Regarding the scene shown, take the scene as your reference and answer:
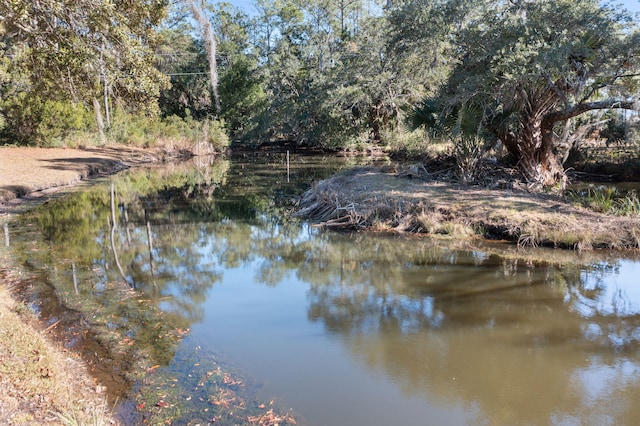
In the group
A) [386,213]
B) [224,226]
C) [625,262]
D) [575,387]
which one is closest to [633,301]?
[625,262]

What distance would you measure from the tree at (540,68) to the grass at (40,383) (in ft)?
37.0

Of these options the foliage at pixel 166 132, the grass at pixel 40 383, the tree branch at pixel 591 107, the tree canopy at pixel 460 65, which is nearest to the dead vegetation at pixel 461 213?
the tree canopy at pixel 460 65

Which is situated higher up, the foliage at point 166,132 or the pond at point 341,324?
the foliage at point 166,132

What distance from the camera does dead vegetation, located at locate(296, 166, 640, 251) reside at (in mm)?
9883

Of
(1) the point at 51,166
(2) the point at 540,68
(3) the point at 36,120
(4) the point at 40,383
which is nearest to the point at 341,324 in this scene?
(4) the point at 40,383

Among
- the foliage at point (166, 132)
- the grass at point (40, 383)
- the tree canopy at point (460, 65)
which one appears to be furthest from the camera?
the foliage at point (166, 132)

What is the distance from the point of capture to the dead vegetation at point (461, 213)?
32.4ft

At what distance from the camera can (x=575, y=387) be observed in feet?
16.2

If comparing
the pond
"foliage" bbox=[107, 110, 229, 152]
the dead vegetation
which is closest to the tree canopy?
the dead vegetation

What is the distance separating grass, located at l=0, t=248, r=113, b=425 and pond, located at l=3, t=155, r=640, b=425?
33cm

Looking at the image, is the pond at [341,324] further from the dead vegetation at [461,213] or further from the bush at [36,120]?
the bush at [36,120]

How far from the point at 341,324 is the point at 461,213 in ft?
19.1

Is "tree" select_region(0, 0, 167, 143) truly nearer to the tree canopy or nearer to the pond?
the tree canopy

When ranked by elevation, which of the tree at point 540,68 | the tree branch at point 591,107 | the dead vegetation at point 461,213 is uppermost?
the tree at point 540,68
